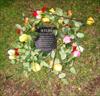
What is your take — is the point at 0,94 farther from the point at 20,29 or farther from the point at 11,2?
the point at 11,2

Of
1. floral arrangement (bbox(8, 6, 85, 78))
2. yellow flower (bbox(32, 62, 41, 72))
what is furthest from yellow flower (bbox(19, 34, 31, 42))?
yellow flower (bbox(32, 62, 41, 72))

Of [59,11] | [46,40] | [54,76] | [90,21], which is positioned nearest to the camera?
[54,76]

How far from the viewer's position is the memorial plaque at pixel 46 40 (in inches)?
175

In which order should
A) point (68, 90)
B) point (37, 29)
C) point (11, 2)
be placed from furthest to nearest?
point (11, 2), point (37, 29), point (68, 90)

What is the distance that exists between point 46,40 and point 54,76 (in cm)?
49

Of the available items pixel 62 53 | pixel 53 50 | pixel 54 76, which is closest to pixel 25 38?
pixel 53 50

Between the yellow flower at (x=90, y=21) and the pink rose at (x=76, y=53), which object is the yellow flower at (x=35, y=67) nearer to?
the pink rose at (x=76, y=53)

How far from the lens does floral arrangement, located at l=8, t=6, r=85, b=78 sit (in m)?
4.41

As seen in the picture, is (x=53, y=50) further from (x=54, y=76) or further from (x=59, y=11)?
(x=59, y=11)

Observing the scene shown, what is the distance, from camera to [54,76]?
4.35 metres

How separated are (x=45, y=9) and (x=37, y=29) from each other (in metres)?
0.41

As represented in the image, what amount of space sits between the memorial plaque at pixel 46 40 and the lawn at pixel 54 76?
0.32 m

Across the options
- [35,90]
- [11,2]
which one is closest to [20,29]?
[11,2]

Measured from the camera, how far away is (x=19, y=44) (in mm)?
4559
